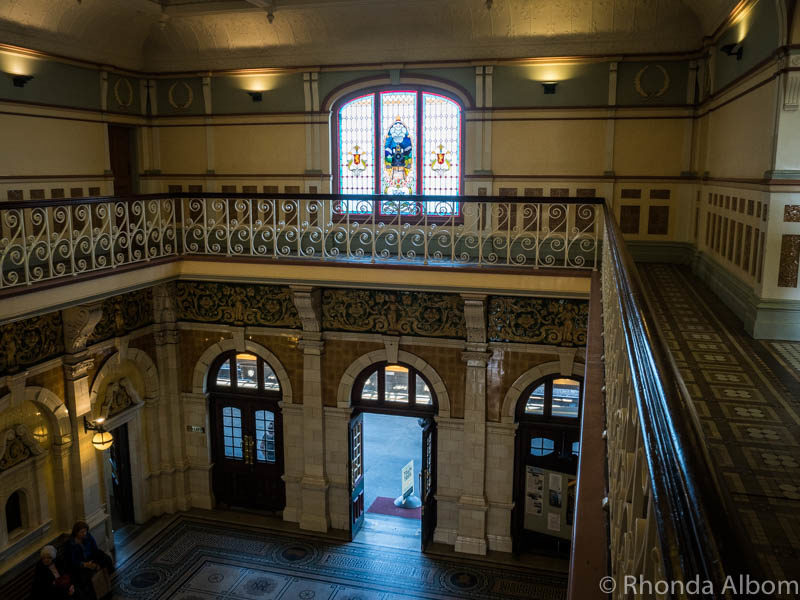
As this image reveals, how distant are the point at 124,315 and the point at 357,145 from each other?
165 inches

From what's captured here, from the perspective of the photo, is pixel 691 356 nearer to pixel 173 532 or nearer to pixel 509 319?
pixel 509 319

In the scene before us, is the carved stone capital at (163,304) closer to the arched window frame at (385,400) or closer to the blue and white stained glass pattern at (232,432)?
the blue and white stained glass pattern at (232,432)

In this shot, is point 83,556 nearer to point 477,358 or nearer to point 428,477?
point 428,477

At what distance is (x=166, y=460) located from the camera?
10.4 meters

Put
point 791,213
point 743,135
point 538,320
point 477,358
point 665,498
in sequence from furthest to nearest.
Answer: point 477,358
point 538,320
point 743,135
point 791,213
point 665,498

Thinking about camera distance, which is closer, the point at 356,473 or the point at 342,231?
the point at 342,231

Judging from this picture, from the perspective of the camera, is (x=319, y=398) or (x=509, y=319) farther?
(x=319, y=398)

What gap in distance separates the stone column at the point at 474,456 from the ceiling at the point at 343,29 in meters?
4.21

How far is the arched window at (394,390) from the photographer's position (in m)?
9.65

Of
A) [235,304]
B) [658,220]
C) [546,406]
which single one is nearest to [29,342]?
[235,304]

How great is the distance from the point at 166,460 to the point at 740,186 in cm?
855

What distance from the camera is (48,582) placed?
24.1 feet

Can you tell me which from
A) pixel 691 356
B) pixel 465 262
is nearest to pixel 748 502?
pixel 691 356

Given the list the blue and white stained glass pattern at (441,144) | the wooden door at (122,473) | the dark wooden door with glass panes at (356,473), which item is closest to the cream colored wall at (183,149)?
the blue and white stained glass pattern at (441,144)
